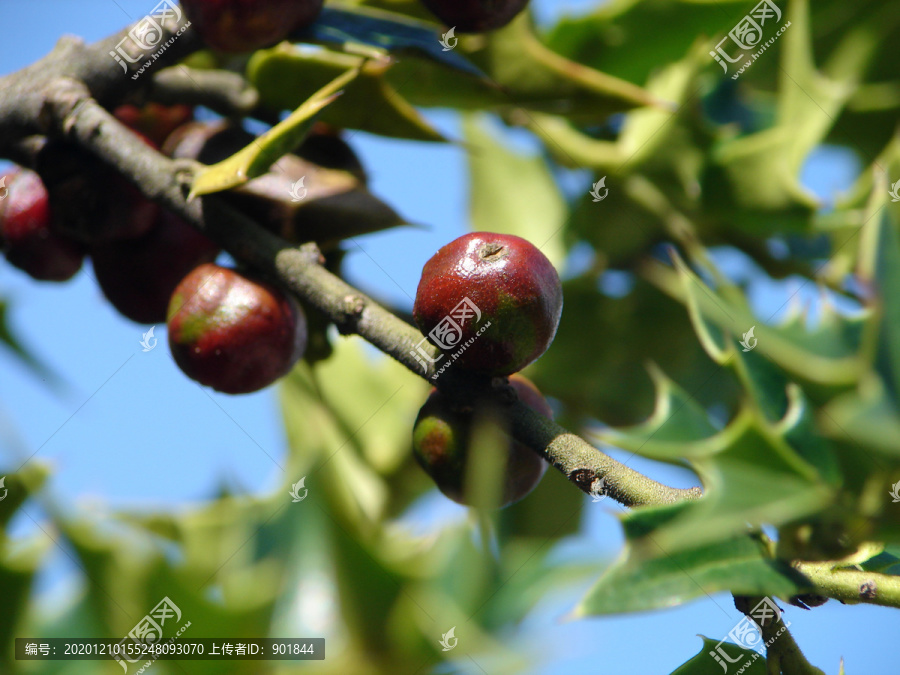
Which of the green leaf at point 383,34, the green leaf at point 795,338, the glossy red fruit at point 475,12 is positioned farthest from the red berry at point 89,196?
the green leaf at point 795,338

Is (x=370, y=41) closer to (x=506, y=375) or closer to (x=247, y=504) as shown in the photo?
(x=506, y=375)

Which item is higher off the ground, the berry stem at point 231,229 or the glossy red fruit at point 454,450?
the berry stem at point 231,229

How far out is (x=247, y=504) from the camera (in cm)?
172

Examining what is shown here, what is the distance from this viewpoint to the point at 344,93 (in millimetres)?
1051

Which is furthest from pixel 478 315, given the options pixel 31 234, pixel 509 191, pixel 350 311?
pixel 509 191

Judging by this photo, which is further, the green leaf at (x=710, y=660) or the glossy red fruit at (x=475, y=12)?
the glossy red fruit at (x=475, y=12)

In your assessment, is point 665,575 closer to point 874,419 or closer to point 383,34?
point 874,419

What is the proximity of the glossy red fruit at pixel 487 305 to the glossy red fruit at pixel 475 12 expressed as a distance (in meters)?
0.33

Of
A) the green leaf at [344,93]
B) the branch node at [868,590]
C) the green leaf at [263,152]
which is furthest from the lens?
the green leaf at [344,93]

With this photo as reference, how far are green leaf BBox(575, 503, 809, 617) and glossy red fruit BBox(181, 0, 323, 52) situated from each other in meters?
0.69

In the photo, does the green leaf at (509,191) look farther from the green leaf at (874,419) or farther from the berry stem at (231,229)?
the green leaf at (874,419)

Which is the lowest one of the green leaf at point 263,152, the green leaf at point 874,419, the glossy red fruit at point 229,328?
the glossy red fruit at point 229,328

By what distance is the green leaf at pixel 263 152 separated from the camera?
0.83 metres

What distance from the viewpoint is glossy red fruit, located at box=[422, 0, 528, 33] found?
0.99 meters
